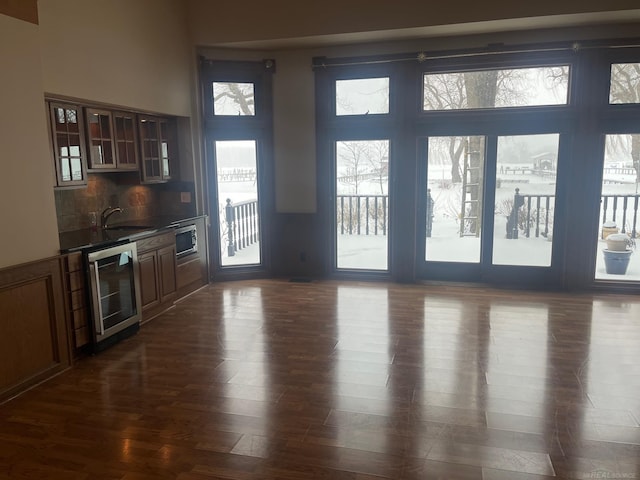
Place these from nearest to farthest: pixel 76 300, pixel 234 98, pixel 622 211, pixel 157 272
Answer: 1. pixel 76 300
2. pixel 157 272
3. pixel 622 211
4. pixel 234 98

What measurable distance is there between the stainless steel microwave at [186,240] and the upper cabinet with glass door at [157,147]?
0.69 metres

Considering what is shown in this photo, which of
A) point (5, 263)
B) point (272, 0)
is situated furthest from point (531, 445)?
point (272, 0)

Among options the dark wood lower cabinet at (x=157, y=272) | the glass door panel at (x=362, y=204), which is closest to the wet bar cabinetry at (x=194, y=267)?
the dark wood lower cabinet at (x=157, y=272)

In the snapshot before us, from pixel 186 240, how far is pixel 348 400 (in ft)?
10.5

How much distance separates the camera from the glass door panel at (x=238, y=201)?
620 cm

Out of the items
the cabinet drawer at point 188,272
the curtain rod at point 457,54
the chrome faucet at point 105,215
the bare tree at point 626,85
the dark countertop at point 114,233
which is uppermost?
the curtain rod at point 457,54

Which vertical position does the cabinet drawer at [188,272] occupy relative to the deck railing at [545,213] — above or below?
below

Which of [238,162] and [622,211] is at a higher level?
[238,162]

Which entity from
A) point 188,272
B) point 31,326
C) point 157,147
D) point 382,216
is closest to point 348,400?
point 31,326

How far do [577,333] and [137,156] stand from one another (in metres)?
4.85

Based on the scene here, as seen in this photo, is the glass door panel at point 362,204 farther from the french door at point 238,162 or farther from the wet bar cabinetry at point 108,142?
the wet bar cabinetry at point 108,142

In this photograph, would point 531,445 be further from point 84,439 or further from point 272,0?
point 272,0

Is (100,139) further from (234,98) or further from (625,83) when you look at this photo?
(625,83)

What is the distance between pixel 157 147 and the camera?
557 centimetres
